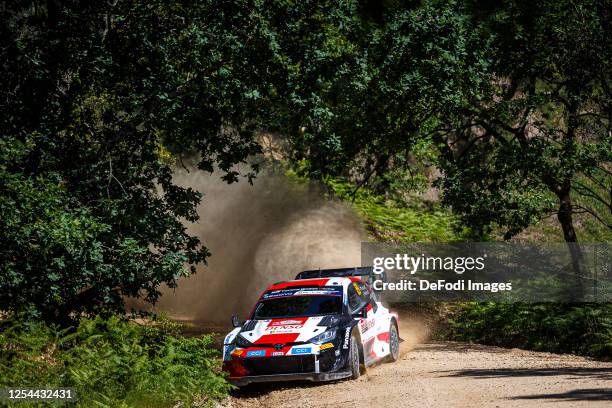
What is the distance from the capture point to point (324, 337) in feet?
44.8

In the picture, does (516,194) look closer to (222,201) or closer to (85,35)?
(85,35)

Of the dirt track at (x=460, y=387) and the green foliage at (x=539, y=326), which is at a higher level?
the green foliage at (x=539, y=326)

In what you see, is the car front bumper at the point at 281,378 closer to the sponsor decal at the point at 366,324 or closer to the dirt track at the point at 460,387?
the dirt track at the point at 460,387

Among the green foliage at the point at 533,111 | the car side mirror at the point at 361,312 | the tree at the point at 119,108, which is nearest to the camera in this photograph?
the tree at the point at 119,108

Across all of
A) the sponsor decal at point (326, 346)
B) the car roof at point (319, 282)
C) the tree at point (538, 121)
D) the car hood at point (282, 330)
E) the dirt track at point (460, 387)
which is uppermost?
the tree at point (538, 121)

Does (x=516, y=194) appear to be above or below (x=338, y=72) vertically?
below

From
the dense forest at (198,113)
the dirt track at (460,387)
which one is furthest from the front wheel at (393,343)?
the dense forest at (198,113)

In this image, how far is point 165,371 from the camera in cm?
1141

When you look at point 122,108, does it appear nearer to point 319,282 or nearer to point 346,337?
point 319,282

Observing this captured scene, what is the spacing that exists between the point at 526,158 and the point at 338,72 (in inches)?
211

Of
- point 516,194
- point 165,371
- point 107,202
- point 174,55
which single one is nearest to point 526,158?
point 516,194

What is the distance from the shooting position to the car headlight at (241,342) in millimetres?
13656

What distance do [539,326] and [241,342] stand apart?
31.9ft

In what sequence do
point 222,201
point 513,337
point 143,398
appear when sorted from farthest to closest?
point 222,201, point 513,337, point 143,398
